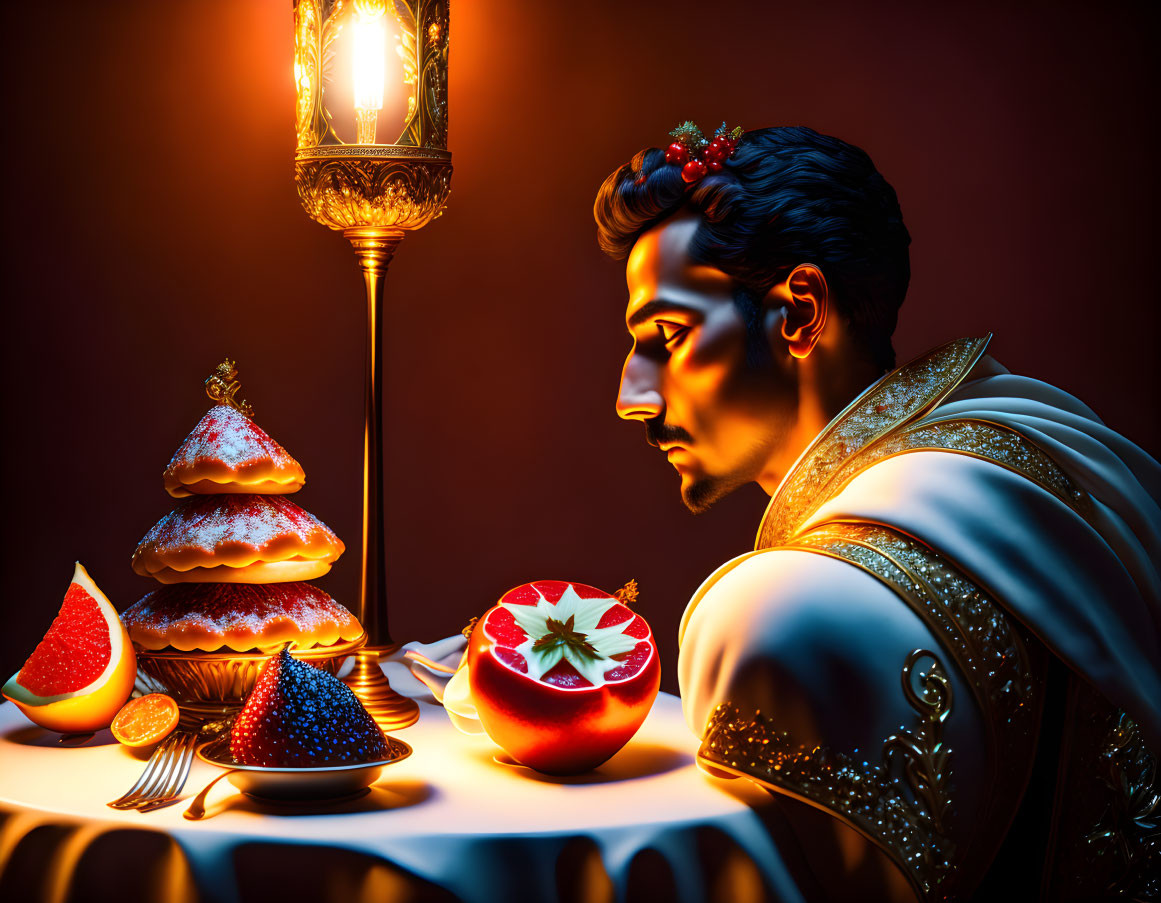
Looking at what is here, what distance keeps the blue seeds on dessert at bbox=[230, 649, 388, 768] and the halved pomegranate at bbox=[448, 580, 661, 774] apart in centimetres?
15

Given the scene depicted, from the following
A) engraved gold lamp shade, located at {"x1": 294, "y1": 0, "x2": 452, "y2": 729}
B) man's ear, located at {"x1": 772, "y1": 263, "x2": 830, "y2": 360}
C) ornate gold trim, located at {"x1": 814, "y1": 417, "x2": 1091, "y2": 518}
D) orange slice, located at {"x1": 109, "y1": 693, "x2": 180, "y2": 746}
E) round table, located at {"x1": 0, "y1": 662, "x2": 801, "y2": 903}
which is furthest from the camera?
engraved gold lamp shade, located at {"x1": 294, "y1": 0, "x2": 452, "y2": 729}

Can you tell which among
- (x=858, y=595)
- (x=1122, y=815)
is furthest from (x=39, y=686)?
(x=1122, y=815)

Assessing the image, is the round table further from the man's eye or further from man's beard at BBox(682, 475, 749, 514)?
the man's eye

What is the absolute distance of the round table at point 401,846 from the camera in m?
1.25

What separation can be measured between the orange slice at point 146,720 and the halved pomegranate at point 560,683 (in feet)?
1.25

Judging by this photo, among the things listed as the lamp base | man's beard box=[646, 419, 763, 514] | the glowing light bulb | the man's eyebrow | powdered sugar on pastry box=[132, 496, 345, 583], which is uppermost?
the glowing light bulb

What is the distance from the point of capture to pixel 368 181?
6.07 feet

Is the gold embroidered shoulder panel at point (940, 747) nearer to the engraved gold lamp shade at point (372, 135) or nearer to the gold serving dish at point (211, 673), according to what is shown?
the gold serving dish at point (211, 673)

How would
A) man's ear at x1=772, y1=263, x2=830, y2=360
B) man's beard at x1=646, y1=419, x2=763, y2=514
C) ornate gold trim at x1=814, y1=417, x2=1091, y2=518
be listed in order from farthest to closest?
man's beard at x1=646, y1=419, x2=763, y2=514 < man's ear at x1=772, y1=263, x2=830, y2=360 < ornate gold trim at x1=814, y1=417, x2=1091, y2=518

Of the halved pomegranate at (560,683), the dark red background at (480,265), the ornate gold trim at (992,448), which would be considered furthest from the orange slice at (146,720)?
the dark red background at (480,265)

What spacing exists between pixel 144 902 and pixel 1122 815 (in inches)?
41.3

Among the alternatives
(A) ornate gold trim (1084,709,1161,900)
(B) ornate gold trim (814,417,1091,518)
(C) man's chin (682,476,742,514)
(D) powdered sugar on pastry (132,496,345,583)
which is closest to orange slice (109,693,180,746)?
(D) powdered sugar on pastry (132,496,345,583)

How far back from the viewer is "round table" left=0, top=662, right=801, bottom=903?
1252mm

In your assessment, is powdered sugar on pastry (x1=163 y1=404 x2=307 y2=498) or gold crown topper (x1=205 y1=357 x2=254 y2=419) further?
gold crown topper (x1=205 y1=357 x2=254 y2=419)
